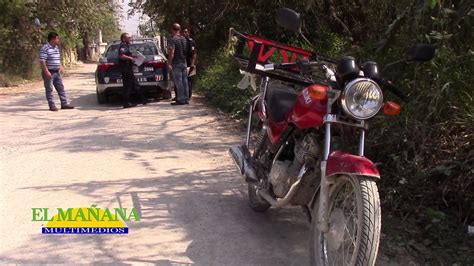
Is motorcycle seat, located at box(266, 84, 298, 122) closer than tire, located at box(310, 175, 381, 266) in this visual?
No

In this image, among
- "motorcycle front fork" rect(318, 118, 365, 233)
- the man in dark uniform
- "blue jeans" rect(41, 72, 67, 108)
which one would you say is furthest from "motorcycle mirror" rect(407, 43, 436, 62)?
"blue jeans" rect(41, 72, 67, 108)

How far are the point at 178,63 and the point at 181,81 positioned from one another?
1.33 ft

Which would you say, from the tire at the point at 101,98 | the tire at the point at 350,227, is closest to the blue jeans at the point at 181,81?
the tire at the point at 101,98

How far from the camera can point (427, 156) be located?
4211mm

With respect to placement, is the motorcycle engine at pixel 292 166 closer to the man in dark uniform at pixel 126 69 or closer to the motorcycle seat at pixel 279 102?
the motorcycle seat at pixel 279 102

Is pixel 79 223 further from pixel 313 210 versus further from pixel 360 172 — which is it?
pixel 360 172

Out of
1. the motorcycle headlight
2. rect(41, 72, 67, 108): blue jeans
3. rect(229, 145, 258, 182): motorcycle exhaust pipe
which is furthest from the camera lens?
rect(41, 72, 67, 108): blue jeans

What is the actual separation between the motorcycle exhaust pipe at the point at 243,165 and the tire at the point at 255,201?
79mm

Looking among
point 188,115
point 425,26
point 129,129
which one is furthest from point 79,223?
point 188,115

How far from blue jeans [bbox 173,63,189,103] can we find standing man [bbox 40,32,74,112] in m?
2.66

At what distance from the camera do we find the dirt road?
370cm

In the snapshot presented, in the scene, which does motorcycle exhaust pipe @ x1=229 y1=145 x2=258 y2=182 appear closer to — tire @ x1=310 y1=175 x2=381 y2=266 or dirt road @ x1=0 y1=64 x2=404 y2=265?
dirt road @ x1=0 y1=64 x2=404 y2=265

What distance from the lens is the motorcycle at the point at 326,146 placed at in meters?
2.77

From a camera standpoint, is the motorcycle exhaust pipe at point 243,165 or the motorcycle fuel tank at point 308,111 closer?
the motorcycle fuel tank at point 308,111
